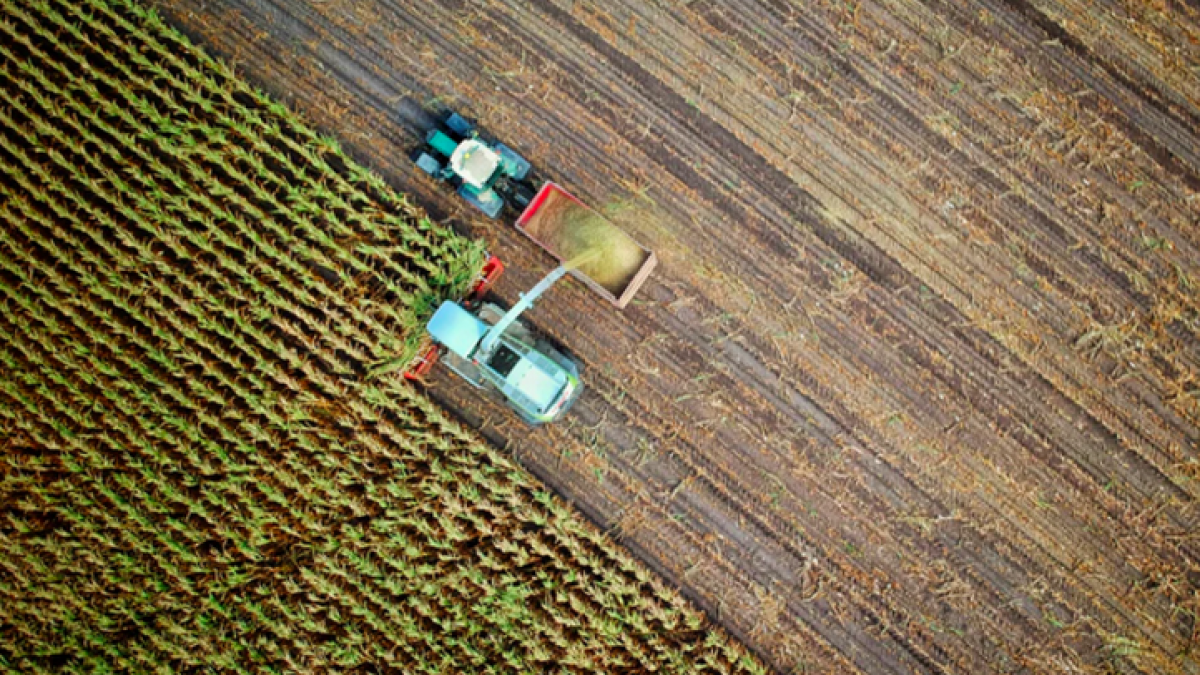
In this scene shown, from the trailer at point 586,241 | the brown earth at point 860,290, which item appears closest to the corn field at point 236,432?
the brown earth at point 860,290

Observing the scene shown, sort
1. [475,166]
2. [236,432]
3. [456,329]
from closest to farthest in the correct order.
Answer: [456,329]
[475,166]
[236,432]

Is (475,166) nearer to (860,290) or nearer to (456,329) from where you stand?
(456,329)

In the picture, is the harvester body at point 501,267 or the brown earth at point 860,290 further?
the brown earth at point 860,290

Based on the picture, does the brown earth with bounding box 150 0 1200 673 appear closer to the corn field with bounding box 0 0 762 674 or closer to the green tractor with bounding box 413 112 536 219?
the green tractor with bounding box 413 112 536 219

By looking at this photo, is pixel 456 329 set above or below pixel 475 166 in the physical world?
below

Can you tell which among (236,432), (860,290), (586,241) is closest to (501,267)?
(586,241)

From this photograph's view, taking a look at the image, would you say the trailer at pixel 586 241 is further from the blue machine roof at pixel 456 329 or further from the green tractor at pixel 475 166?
the blue machine roof at pixel 456 329

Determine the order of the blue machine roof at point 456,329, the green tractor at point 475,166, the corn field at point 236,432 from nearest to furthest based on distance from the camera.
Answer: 1. the blue machine roof at point 456,329
2. the green tractor at point 475,166
3. the corn field at point 236,432
